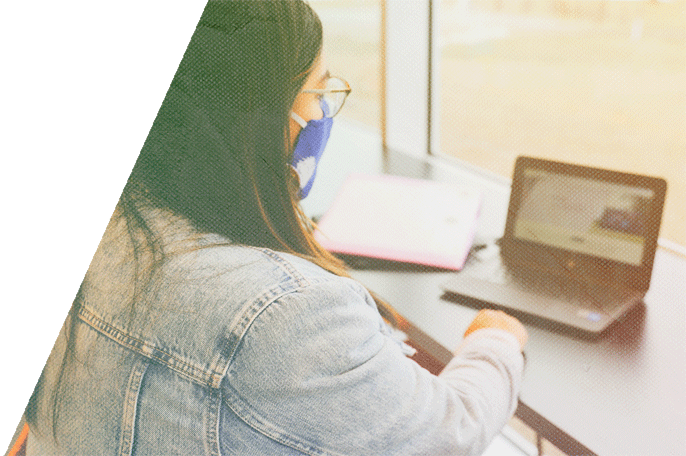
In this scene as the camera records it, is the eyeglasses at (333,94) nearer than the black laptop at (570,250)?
Yes

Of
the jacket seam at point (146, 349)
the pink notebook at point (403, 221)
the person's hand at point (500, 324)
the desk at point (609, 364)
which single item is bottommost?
the desk at point (609, 364)

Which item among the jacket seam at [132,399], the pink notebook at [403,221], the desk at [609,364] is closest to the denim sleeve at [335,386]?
the jacket seam at [132,399]

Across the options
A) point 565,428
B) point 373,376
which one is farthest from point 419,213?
point 373,376

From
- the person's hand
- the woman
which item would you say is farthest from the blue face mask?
the person's hand

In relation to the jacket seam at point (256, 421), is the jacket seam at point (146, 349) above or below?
above

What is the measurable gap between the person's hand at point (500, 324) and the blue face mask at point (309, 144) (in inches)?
14.3

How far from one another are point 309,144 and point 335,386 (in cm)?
41

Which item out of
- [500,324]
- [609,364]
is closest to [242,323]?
[500,324]

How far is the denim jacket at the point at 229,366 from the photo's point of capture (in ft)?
1.70

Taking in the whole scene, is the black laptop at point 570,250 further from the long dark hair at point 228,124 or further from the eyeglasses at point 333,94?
the long dark hair at point 228,124

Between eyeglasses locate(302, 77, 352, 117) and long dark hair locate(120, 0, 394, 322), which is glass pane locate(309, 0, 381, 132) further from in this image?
long dark hair locate(120, 0, 394, 322)

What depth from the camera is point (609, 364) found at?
843 mm

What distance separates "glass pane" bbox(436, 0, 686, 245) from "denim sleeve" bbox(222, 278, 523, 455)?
76cm

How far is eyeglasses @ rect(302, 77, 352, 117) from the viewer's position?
0.78m
